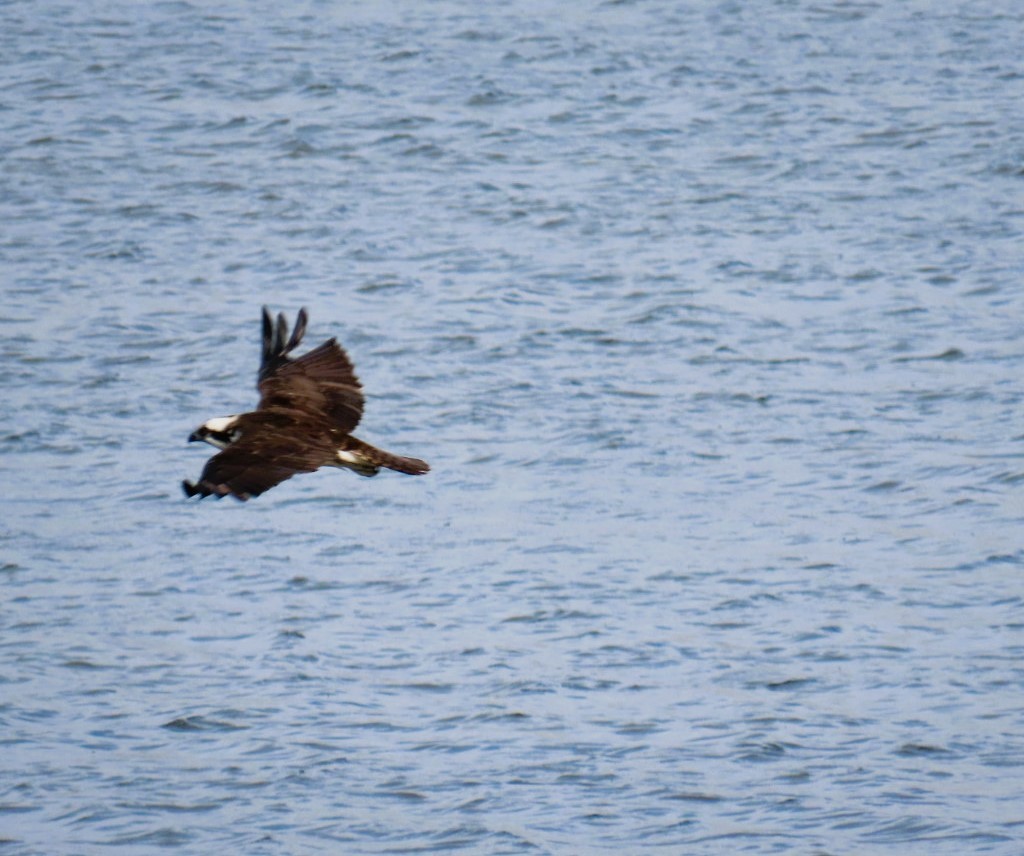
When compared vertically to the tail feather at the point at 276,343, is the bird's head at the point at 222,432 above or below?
→ below

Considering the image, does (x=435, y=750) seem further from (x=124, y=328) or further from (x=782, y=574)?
(x=124, y=328)

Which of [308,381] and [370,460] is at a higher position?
[308,381]

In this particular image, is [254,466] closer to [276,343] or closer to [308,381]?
[308,381]

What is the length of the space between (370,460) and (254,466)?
38.7 inches

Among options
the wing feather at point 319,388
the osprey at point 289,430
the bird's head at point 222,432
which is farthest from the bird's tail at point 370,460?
the bird's head at point 222,432

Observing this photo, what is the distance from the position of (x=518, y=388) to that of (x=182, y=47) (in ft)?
34.2

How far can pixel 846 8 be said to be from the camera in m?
24.6

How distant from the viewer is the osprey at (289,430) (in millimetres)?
8219

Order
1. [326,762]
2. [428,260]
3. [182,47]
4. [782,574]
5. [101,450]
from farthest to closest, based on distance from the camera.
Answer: [182,47]
[428,260]
[101,450]
[782,574]
[326,762]

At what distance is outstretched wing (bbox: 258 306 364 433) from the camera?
9500 mm

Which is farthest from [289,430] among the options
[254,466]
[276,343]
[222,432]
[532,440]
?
[532,440]

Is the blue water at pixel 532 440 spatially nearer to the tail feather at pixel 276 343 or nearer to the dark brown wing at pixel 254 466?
the tail feather at pixel 276 343

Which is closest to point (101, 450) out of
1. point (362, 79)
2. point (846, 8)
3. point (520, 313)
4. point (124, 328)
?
point (124, 328)

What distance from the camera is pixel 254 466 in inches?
327
